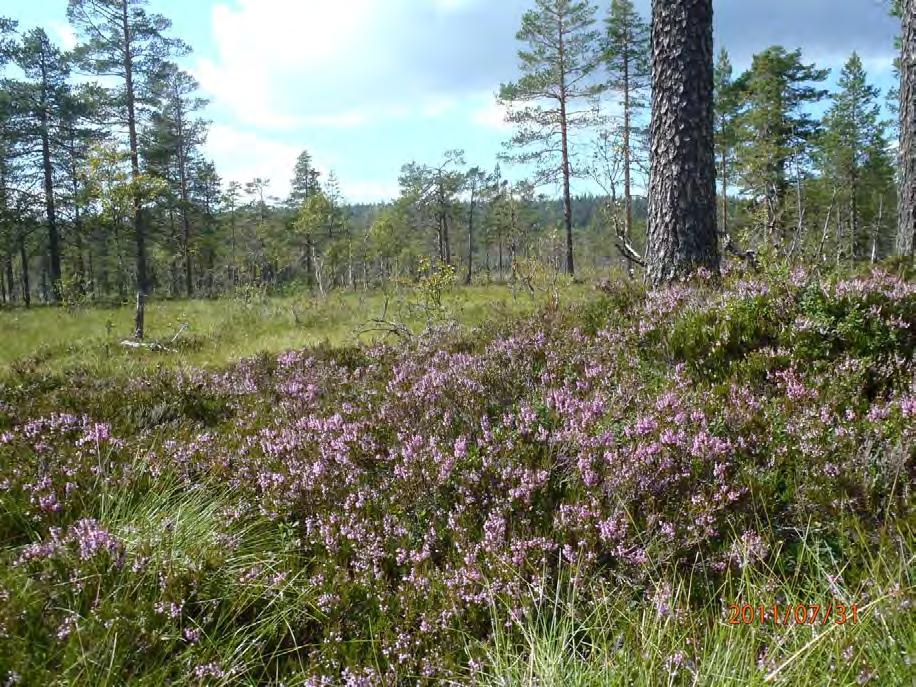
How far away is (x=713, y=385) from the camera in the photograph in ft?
12.2

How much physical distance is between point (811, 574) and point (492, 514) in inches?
52.9

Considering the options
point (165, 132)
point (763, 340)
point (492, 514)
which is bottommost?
point (492, 514)

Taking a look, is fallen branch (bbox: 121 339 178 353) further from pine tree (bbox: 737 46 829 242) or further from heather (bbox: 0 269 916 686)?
pine tree (bbox: 737 46 829 242)

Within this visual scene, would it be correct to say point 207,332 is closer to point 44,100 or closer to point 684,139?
point 684,139

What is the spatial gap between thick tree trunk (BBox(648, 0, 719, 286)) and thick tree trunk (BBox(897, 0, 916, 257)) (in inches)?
158

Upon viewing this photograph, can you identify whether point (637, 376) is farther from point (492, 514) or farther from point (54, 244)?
point (54, 244)

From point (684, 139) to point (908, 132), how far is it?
493 centimetres

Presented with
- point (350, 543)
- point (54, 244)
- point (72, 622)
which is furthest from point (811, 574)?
point (54, 244)

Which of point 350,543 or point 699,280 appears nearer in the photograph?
point 350,543

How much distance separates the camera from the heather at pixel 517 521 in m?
1.91

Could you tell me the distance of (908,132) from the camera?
26.5 feet

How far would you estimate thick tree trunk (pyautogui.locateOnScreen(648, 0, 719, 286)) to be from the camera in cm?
584

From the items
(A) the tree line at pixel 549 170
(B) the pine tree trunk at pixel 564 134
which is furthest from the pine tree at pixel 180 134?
(B) the pine tree trunk at pixel 564 134

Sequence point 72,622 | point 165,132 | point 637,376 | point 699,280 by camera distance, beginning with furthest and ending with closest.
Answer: point 165,132, point 699,280, point 637,376, point 72,622
